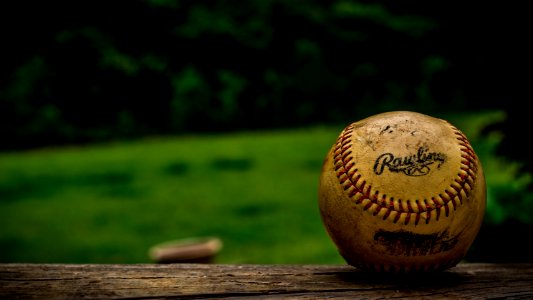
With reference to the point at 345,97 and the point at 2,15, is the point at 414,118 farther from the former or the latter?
the point at 345,97

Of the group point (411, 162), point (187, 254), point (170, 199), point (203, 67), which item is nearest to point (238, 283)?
point (411, 162)

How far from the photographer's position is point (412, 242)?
187 centimetres

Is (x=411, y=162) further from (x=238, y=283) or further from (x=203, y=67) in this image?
(x=203, y=67)

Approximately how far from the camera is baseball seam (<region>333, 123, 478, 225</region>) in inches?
72.4

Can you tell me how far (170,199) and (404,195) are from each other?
7.02m

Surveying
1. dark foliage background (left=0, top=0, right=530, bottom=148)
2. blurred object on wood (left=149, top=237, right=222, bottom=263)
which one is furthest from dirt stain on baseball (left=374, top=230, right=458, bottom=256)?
dark foliage background (left=0, top=0, right=530, bottom=148)

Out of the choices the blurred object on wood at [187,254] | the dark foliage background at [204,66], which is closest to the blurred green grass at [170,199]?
the blurred object on wood at [187,254]

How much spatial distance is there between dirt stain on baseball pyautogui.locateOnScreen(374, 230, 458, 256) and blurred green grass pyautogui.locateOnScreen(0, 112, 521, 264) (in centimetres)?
163

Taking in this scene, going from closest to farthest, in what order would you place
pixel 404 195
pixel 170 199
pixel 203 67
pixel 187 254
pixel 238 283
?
1. pixel 404 195
2. pixel 238 283
3. pixel 187 254
4. pixel 170 199
5. pixel 203 67

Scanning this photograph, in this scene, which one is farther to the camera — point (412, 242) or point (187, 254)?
point (187, 254)

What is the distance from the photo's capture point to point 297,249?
5949 mm

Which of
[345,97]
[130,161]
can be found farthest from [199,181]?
[345,97]

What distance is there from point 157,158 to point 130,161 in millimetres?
616

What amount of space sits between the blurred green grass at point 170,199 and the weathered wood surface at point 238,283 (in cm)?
152
